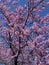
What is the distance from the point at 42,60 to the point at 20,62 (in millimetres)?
1072

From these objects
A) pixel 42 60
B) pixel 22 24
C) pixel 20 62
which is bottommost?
pixel 20 62

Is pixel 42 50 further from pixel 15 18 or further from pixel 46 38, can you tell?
pixel 15 18

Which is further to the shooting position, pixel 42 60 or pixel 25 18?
pixel 25 18

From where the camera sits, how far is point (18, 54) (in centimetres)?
770

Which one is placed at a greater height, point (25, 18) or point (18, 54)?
point (25, 18)

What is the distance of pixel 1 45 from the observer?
28.8ft

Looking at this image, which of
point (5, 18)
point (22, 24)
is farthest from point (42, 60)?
point (5, 18)

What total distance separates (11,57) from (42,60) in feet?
3.91

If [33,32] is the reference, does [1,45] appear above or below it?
below

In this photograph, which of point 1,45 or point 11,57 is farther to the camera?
point 1,45

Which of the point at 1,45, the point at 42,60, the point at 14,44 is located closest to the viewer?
the point at 42,60

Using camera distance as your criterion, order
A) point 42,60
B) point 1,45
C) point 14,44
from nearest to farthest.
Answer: point 42,60 < point 14,44 < point 1,45

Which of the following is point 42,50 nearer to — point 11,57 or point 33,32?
point 33,32

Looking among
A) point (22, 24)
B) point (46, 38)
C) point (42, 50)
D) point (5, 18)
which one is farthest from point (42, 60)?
point (5, 18)
